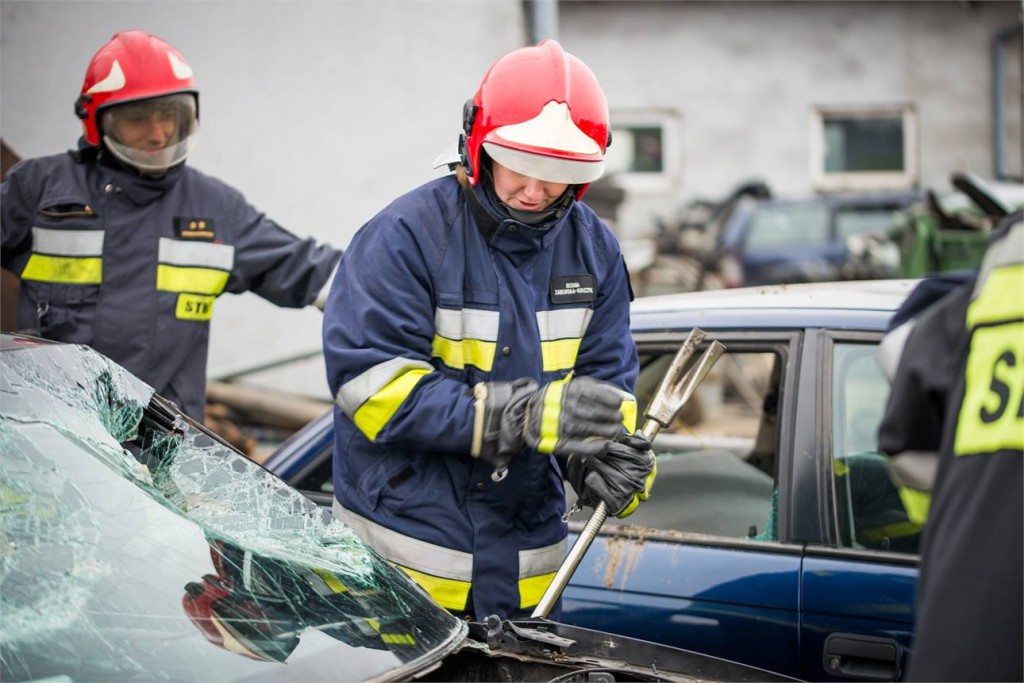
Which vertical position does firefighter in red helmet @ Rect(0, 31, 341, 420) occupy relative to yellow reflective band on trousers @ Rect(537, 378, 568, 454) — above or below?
above

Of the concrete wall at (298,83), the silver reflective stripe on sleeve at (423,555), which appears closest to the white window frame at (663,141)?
the concrete wall at (298,83)

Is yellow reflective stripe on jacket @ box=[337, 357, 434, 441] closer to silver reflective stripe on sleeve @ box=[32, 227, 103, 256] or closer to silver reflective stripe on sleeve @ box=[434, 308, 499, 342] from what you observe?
silver reflective stripe on sleeve @ box=[434, 308, 499, 342]

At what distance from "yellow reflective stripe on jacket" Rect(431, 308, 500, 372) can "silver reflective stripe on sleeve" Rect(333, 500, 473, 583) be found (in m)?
0.38

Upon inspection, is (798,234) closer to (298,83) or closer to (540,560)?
(298,83)

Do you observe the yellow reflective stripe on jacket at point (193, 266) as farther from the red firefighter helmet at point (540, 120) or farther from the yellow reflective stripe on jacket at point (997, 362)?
the yellow reflective stripe on jacket at point (997, 362)

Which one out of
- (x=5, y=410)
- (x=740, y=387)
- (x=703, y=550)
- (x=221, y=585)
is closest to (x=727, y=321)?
(x=703, y=550)

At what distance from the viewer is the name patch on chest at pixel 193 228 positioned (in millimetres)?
3441

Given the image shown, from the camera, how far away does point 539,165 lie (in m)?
2.40

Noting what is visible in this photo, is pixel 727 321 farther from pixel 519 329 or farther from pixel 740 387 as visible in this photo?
pixel 740 387

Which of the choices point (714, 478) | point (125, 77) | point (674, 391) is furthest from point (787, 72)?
point (674, 391)

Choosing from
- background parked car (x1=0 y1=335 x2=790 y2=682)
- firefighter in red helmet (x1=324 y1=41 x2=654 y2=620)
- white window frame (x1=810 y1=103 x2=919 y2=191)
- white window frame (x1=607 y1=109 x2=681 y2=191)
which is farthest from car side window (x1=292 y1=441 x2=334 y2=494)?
white window frame (x1=810 y1=103 x2=919 y2=191)

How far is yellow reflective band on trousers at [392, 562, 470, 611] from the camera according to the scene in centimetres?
247

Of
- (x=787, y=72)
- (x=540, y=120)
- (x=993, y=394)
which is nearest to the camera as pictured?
(x=993, y=394)

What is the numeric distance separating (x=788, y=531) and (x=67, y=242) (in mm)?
2175
